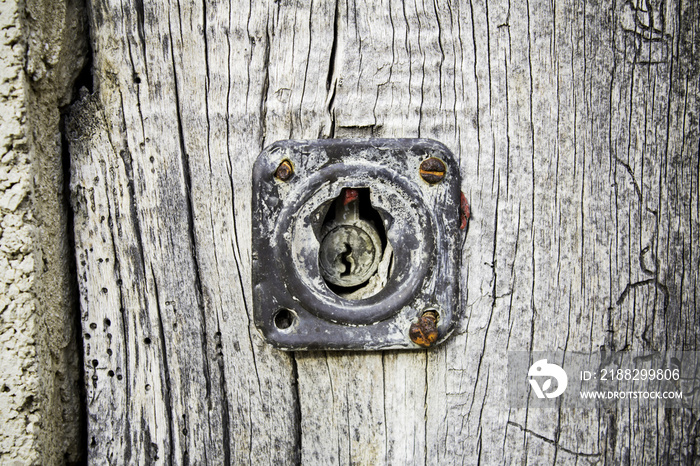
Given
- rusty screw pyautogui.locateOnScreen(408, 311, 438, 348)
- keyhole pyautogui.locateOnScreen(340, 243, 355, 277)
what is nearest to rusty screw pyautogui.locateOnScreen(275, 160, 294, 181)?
keyhole pyautogui.locateOnScreen(340, 243, 355, 277)

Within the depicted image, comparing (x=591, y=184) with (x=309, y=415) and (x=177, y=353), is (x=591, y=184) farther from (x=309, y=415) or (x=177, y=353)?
(x=177, y=353)

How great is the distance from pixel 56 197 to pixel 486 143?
71 centimetres

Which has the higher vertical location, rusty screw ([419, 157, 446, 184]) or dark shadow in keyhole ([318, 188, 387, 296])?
rusty screw ([419, 157, 446, 184])

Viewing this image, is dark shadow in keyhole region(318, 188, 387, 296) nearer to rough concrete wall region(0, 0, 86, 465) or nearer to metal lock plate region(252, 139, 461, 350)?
metal lock plate region(252, 139, 461, 350)

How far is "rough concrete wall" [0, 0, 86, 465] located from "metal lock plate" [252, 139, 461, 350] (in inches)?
12.6

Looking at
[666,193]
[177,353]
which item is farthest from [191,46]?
[666,193]

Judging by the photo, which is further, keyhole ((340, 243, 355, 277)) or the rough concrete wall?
keyhole ((340, 243, 355, 277))

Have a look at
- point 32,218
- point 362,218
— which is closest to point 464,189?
point 362,218

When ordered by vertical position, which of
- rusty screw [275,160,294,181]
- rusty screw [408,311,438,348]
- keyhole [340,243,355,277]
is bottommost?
rusty screw [408,311,438,348]

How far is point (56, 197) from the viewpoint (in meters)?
0.73

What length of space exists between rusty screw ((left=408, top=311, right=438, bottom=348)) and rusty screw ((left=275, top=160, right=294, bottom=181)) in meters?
0.32

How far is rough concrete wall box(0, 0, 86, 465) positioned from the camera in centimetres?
64

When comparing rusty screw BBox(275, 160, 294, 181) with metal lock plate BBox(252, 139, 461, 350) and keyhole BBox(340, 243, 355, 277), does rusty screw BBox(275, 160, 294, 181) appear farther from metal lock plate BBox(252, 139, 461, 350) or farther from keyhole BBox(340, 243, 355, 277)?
keyhole BBox(340, 243, 355, 277)

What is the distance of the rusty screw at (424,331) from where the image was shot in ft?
2.38
